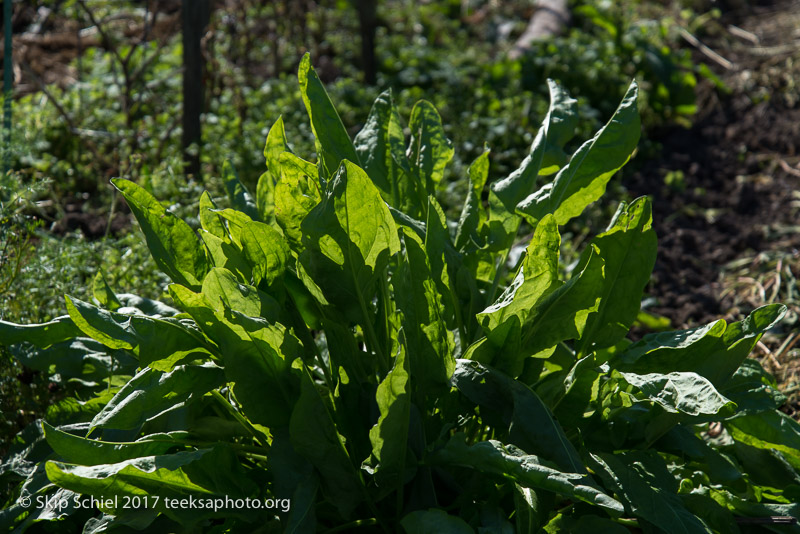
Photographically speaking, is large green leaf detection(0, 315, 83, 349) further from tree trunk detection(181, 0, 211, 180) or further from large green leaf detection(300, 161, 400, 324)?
tree trunk detection(181, 0, 211, 180)

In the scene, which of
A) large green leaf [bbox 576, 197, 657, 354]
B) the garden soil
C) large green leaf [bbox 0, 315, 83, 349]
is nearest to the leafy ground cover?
the garden soil

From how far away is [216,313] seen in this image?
4.89 feet

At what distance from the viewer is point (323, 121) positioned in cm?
189

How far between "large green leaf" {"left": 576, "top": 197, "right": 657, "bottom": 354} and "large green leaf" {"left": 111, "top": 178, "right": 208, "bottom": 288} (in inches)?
35.3

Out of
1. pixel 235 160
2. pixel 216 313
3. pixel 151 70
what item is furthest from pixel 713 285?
pixel 151 70

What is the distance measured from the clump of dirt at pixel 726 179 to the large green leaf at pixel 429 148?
144 cm

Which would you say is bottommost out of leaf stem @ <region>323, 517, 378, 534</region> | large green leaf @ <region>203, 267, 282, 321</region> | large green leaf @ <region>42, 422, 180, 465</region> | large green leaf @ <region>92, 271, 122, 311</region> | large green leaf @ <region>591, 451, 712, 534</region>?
leaf stem @ <region>323, 517, 378, 534</region>

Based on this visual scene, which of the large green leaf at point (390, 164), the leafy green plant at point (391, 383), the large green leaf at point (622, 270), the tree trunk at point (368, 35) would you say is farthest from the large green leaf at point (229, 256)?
the tree trunk at point (368, 35)

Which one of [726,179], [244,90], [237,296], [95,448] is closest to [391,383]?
[237,296]

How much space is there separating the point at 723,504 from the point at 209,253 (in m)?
1.28

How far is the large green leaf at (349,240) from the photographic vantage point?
1.52 meters

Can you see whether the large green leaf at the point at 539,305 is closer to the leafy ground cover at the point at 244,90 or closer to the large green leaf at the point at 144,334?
the large green leaf at the point at 144,334

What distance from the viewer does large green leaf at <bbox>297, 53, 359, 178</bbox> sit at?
1.87m

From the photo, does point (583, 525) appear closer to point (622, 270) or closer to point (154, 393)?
point (622, 270)
